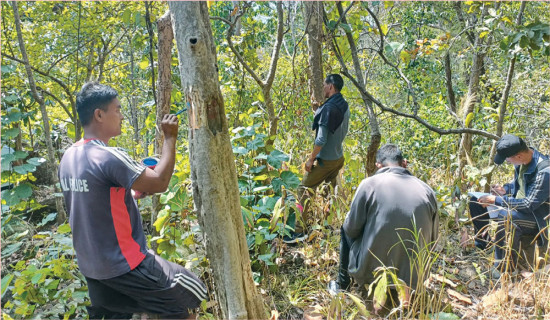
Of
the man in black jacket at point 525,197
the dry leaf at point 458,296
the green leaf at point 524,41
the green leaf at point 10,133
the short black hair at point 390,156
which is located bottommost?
the dry leaf at point 458,296

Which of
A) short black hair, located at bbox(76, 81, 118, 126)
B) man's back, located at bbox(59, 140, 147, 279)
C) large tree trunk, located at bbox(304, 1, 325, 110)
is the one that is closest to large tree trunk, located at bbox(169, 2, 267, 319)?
man's back, located at bbox(59, 140, 147, 279)

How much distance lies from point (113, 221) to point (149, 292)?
39 cm

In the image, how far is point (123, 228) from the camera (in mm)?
1869

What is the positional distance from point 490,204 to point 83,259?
3166 millimetres

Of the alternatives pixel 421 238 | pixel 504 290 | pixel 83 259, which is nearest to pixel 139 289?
pixel 83 259

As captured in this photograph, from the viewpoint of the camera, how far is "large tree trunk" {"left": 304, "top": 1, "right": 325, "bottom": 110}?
14.1ft

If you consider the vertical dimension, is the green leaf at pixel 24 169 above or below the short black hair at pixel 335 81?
below

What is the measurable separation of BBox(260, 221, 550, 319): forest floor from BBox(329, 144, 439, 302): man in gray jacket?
0.22 m

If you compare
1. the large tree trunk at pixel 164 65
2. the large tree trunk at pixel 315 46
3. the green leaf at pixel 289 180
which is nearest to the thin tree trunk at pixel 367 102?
the large tree trunk at pixel 315 46

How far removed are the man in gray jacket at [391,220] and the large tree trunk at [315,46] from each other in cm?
186

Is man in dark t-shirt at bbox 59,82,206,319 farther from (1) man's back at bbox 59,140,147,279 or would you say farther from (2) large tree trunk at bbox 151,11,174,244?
(2) large tree trunk at bbox 151,11,174,244

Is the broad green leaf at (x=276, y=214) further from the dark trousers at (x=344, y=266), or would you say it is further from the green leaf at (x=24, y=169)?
the green leaf at (x=24, y=169)

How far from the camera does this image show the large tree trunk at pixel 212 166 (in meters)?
1.82

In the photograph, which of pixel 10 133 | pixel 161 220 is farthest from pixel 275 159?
pixel 10 133
